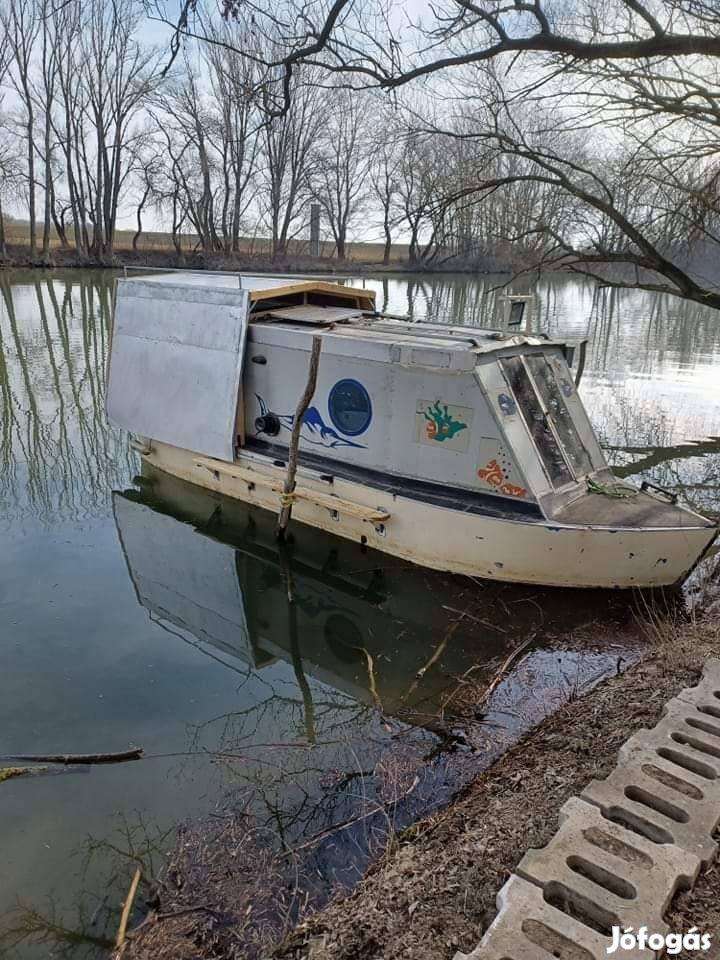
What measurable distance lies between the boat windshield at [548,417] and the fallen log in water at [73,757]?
4.85 metres

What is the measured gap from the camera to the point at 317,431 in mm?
8641

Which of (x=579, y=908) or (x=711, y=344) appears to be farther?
(x=711, y=344)

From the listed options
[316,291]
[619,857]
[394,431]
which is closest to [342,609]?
[394,431]

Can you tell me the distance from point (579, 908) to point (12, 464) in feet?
32.7

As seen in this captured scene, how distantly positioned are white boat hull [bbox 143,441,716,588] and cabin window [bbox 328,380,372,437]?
0.67 metres

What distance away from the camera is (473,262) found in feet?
160

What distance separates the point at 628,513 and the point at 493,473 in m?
1.44

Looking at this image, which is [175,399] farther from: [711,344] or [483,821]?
[711,344]

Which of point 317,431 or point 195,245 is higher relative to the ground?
point 195,245

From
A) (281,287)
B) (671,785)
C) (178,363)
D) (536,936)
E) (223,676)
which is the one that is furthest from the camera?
(178,363)

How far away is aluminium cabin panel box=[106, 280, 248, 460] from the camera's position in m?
8.98

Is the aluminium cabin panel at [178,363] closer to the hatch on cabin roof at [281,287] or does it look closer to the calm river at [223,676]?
the hatch on cabin roof at [281,287]

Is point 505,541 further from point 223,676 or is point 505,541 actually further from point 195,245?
point 195,245

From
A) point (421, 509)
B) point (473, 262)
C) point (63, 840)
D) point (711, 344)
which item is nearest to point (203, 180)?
point (473, 262)
